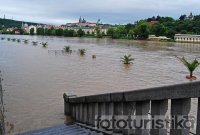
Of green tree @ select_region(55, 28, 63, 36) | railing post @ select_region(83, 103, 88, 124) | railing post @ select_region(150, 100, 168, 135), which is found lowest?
railing post @ select_region(83, 103, 88, 124)

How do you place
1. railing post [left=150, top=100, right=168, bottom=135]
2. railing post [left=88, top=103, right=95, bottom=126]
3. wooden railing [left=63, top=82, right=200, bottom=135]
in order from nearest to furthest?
wooden railing [left=63, top=82, right=200, bottom=135], railing post [left=150, top=100, right=168, bottom=135], railing post [left=88, top=103, right=95, bottom=126]

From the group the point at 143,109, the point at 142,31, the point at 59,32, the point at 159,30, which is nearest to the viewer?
the point at 143,109

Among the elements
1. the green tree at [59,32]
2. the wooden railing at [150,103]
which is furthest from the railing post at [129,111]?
the green tree at [59,32]

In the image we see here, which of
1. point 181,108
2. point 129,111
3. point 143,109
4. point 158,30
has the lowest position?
point 129,111

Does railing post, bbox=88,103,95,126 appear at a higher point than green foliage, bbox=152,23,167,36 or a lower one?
lower

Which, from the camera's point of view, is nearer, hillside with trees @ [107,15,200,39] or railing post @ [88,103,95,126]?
railing post @ [88,103,95,126]

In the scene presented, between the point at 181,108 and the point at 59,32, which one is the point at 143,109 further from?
the point at 59,32

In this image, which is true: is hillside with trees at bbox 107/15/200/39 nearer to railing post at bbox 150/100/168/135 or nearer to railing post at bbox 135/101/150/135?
railing post at bbox 135/101/150/135

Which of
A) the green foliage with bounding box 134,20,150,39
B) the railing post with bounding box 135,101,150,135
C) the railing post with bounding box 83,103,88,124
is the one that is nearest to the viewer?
the railing post with bounding box 135,101,150,135

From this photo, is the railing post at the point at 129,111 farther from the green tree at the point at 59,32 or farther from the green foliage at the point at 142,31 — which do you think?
the green tree at the point at 59,32

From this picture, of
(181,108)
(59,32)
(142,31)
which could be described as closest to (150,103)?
(181,108)

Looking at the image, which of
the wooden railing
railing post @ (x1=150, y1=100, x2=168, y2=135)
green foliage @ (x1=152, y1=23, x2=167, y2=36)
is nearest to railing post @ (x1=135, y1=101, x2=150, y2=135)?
the wooden railing

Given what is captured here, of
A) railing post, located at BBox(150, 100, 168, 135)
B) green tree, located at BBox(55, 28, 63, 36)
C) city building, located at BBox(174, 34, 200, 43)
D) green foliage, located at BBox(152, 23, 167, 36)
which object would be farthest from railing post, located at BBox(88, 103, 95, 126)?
green tree, located at BBox(55, 28, 63, 36)

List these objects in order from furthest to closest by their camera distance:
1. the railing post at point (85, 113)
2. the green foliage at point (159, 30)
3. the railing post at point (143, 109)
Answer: the green foliage at point (159, 30), the railing post at point (85, 113), the railing post at point (143, 109)
